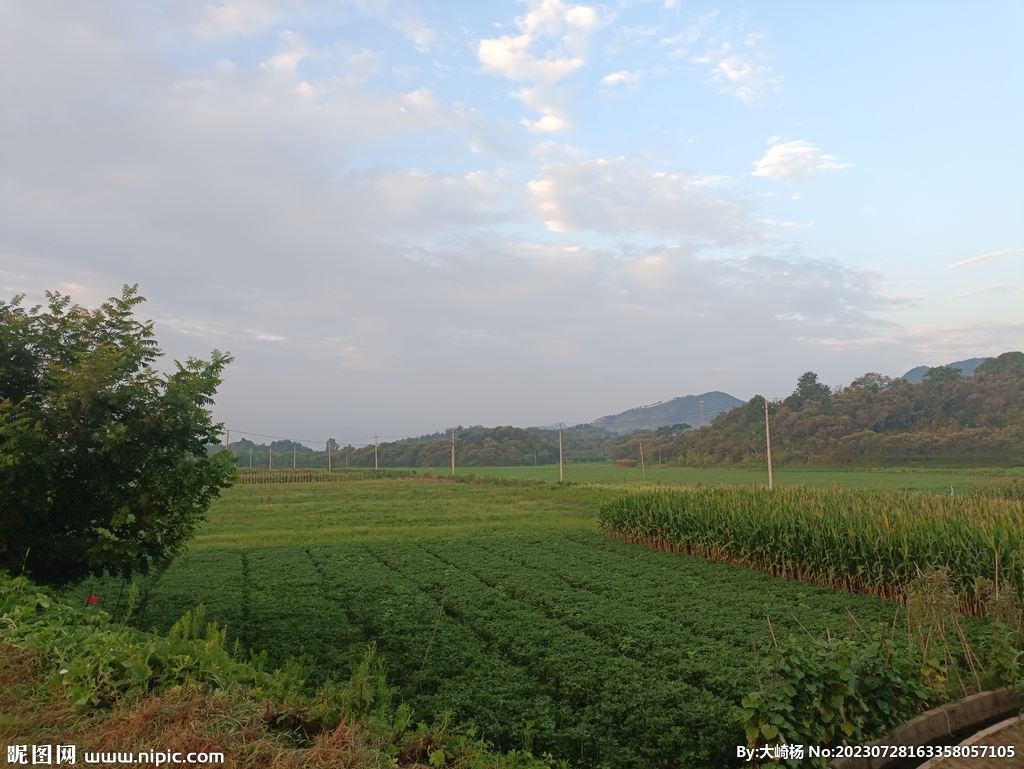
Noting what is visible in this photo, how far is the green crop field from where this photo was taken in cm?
581

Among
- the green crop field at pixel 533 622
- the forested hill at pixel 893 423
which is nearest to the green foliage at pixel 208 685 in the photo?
the green crop field at pixel 533 622

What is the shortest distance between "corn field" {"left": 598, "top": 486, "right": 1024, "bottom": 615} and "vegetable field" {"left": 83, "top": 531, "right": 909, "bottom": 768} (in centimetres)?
73

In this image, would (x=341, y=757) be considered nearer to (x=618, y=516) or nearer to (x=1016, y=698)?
(x=1016, y=698)

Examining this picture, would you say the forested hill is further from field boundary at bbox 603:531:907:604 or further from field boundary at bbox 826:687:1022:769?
field boundary at bbox 826:687:1022:769

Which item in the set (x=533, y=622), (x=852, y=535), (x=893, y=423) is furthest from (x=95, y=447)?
(x=893, y=423)

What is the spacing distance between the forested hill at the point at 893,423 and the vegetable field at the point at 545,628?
52.4 meters

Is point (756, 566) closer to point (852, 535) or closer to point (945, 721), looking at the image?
point (852, 535)

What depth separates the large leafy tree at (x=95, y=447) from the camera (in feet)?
25.4

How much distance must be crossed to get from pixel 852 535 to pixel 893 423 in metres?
62.5

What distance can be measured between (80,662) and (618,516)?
16.6 m

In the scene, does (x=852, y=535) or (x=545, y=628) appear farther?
(x=852, y=535)

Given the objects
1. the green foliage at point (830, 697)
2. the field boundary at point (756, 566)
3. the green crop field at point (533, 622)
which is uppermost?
the green foliage at point (830, 697)

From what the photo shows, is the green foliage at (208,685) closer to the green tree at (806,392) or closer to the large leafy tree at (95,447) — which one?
the large leafy tree at (95,447)

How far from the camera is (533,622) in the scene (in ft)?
30.3
